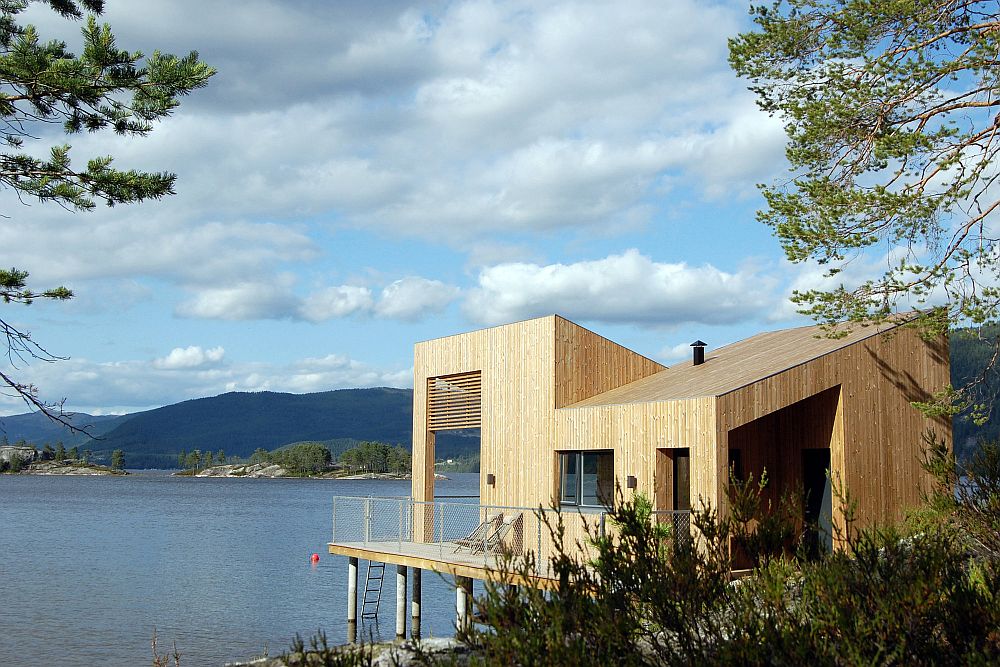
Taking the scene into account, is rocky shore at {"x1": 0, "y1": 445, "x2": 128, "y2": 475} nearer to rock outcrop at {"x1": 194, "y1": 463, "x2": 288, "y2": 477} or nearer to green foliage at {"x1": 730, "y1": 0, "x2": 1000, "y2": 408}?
rock outcrop at {"x1": 194, "y1": 463, "x2": 288, "y2": 477}

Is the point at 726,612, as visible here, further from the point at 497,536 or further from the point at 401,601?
the point at 401,601

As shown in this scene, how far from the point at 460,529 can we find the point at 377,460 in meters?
125

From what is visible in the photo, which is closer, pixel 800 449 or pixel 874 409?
pixel 874 409

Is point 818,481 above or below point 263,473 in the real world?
above

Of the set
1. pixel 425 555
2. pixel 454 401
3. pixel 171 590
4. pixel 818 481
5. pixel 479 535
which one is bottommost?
pixel 171 590

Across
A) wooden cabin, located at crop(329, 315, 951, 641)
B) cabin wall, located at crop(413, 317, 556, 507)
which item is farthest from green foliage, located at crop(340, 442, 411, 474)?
cabin wall, located at crop(413, 317, 556, 507)

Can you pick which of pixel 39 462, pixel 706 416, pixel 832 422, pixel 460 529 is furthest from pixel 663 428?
pixel 39 462

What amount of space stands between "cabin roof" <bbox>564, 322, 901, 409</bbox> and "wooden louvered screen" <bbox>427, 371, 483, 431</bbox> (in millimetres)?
2902

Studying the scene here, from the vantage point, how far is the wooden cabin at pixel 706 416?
1438cm

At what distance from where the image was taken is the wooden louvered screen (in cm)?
1980

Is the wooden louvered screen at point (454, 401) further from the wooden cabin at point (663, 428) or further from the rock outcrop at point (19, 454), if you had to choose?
the rock outcrop at point (19, 454)

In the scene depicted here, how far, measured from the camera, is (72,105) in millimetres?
9820

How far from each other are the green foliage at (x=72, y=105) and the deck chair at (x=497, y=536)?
26.7 ft

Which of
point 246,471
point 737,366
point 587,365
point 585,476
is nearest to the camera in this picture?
point 737,366
